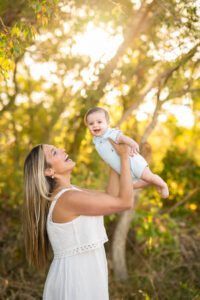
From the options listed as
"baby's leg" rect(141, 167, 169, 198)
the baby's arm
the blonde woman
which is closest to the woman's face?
the blonde woman

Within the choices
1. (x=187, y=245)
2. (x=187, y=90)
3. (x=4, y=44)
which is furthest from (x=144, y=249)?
(x=4, y=44)

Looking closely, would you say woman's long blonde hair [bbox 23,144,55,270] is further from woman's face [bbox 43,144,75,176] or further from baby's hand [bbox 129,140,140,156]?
baby's hand [bbox 129,140,140,156]

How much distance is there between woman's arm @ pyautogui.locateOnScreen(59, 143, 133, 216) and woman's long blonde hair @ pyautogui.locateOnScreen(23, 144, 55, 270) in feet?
0.76

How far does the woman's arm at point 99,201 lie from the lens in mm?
3373

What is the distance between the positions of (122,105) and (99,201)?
4.52 metres

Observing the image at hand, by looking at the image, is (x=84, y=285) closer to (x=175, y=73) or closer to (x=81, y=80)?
(x=175, y=73)

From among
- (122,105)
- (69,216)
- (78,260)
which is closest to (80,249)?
(78,260)

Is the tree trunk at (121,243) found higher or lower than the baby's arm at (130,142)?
lower

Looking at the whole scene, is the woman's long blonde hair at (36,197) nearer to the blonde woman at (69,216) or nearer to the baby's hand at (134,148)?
the blonde woman at (69,216)

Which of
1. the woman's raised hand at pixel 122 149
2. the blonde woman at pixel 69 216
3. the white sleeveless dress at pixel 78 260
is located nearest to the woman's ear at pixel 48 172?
the blonde woman at pixel 69 216

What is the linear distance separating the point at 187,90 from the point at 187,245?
2493 millimetres

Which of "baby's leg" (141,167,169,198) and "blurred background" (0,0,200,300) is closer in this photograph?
"baby's leg" (141,167,169,198)

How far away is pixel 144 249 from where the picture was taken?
7230 mm

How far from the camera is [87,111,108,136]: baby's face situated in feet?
11.9
